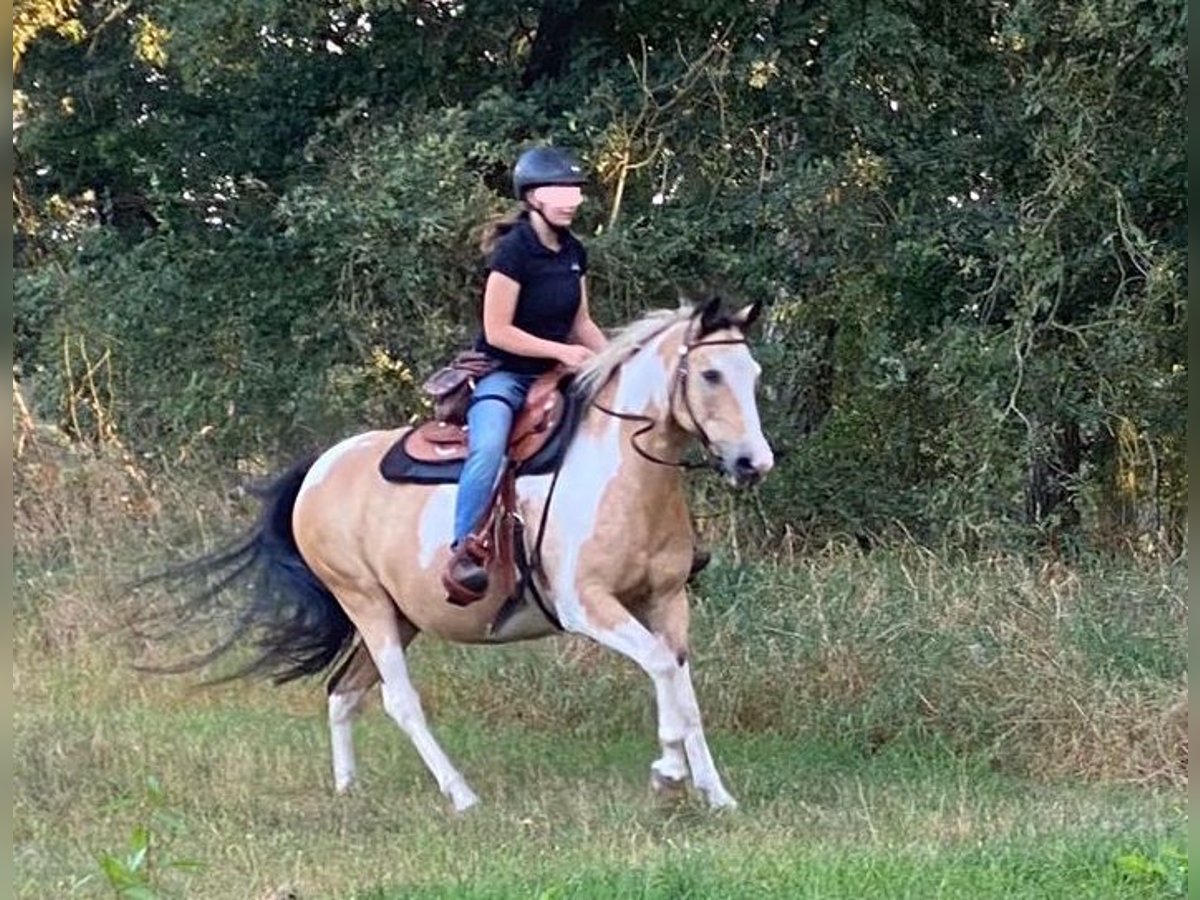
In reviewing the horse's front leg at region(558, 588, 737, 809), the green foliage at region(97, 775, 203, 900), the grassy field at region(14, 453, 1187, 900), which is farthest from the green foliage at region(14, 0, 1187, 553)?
the green foliage at region(97, 775, 203, 900)

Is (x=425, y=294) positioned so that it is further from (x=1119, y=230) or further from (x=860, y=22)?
(x=1119, y=230)

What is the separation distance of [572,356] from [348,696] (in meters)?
1.99

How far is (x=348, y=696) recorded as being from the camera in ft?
25.5

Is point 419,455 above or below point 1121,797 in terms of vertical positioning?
above

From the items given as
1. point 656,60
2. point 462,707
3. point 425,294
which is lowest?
point 462,707

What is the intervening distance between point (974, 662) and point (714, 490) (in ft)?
13.1

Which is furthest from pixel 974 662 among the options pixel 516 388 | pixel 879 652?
pixel 516 388

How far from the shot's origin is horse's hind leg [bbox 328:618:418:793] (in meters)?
7.49

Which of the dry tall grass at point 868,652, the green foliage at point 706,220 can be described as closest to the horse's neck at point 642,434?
the dry tall grass at point 868,652

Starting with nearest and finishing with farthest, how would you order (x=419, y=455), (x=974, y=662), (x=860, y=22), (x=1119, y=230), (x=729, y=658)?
(x=419, y=455) → (x=974, y=662) → (x=729, y=658) → (x=1119, y=230) → (x=860, y=22)

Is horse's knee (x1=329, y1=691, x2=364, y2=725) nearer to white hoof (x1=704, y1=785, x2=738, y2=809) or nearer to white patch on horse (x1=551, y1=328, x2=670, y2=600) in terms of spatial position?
white patch on horse (x1=551, y1=328, x2=670, y2=600)

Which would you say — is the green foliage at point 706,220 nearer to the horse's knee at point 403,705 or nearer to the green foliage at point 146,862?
the horse's knee at point 403,705

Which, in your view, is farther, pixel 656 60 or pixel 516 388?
pixel 656 60

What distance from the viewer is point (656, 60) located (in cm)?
1226
